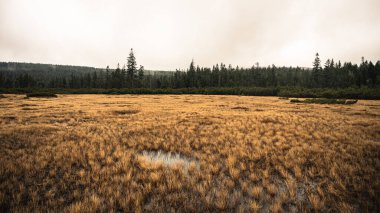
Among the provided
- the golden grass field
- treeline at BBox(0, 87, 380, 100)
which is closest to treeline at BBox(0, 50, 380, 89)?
treeline at BBox(0, 87, 380, 100)

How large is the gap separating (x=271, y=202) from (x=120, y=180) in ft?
12.8

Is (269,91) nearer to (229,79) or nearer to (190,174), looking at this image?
(229,79)

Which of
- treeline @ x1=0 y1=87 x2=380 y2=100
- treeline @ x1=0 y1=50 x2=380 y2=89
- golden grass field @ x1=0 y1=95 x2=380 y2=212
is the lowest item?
golden grass field @ x1=0 y1=95 x2=380 y2=212

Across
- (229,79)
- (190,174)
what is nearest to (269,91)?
(229,79)

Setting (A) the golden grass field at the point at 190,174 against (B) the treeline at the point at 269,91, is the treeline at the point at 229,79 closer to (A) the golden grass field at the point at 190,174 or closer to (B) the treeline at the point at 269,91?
(B) the treeline at the point at 269,91

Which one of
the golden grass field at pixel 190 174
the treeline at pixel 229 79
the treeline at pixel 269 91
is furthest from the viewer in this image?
the treeline at pixel 229 79

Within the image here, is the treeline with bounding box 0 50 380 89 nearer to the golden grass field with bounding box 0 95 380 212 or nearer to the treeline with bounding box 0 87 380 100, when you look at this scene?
the treeline with bounding box 0 87 380 100

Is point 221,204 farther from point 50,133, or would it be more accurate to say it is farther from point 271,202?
point 50,133

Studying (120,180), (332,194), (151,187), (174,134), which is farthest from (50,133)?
(332,194)

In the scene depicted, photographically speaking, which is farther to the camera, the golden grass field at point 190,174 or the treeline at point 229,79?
the treeline at point 229,79

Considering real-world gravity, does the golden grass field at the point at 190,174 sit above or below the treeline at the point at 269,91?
below

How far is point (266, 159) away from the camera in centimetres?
616

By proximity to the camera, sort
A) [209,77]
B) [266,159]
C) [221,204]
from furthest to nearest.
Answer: [209,77], [266,159], [221,204]

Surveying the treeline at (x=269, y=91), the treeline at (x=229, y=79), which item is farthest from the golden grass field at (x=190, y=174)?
the treeline at (x=229, y=79)
